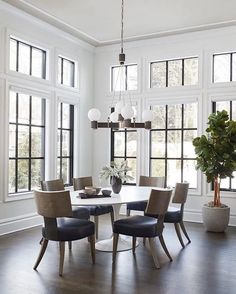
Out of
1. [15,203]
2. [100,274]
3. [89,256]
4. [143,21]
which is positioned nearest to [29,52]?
[143,21]

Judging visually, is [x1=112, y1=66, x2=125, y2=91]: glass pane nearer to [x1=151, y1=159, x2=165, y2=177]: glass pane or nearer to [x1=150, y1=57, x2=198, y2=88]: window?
[x1=150, y1=57, x2=198, y2=88]: window

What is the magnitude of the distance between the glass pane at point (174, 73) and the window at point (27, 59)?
234 cm

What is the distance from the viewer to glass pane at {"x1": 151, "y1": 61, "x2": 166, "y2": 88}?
22.4ft

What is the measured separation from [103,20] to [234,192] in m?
3.64

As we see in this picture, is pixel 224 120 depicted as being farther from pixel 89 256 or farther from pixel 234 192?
pixel 89 256

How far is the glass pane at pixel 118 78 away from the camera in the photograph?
7273 millimetres

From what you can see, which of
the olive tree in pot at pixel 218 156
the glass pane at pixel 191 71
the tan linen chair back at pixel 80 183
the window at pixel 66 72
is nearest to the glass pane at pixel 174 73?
the glass pane at pixel 191 71

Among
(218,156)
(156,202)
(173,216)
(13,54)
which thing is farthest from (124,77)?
(156,202)

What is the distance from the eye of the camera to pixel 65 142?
6840 mm

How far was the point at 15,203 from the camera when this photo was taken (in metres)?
5.58

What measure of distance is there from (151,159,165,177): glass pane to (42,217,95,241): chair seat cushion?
3048mm

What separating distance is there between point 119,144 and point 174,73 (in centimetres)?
178

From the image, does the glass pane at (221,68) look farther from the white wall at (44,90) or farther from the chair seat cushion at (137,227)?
the chair seat cushion at (137,227)

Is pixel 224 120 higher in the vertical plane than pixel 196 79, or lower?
lower
